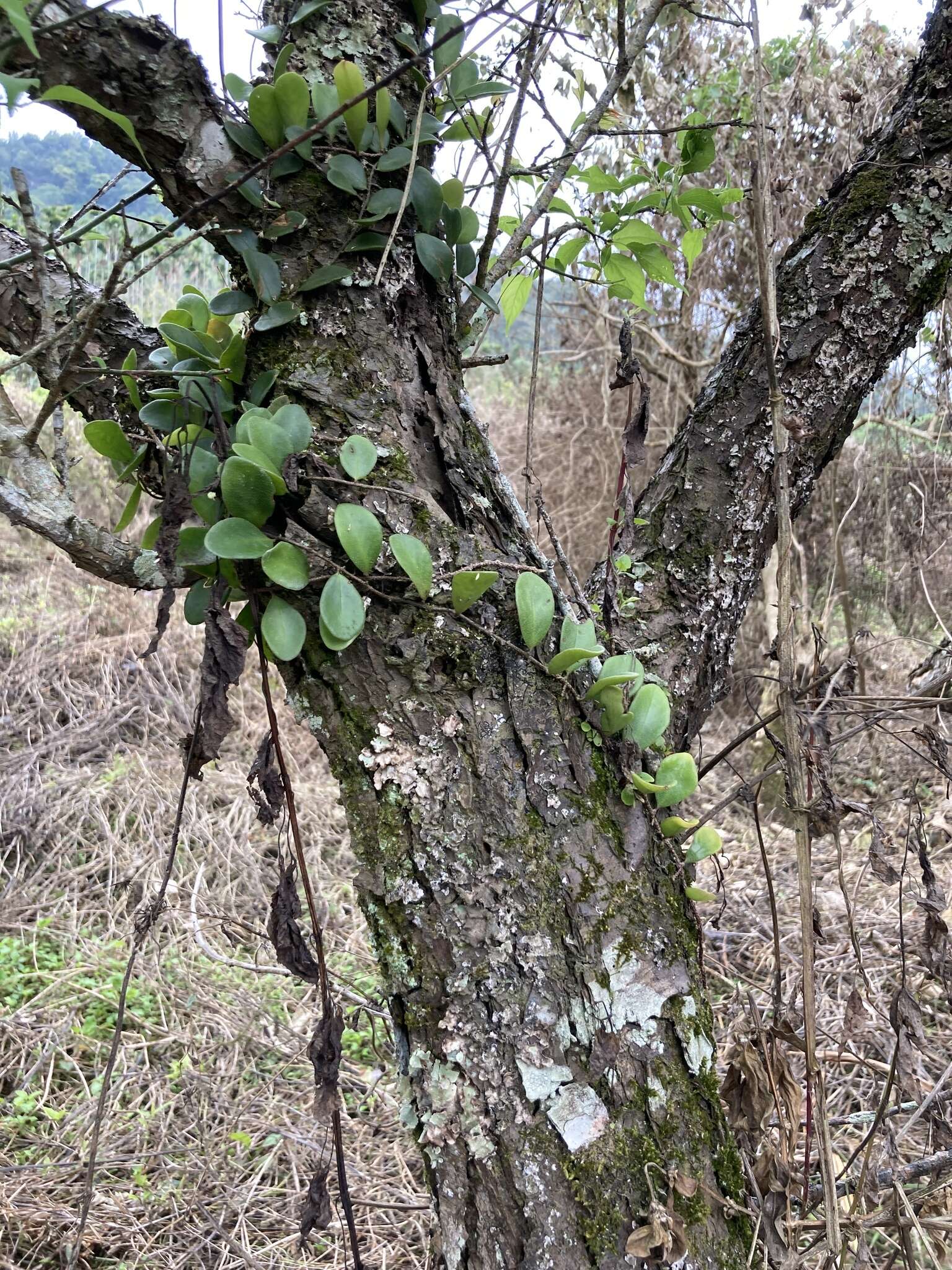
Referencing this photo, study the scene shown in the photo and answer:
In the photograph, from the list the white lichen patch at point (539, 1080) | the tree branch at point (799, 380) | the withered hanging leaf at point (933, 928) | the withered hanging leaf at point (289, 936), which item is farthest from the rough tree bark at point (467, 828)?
the withered hanging leaf at point (933, 928)

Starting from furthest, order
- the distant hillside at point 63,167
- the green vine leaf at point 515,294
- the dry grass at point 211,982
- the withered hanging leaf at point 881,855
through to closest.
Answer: the distant hillside at point 63,167
the dry grass at point 211,982
the green vine leaf at point 515,294
the withered hanging leaf at point 881,855

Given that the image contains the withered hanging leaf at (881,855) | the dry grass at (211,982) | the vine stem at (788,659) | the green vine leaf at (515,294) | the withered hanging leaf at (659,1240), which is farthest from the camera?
the dry grass at (211,982)

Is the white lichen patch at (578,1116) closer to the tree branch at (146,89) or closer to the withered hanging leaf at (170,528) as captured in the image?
the withered hanging leaf at (170,528)

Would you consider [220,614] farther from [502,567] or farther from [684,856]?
[684,856]

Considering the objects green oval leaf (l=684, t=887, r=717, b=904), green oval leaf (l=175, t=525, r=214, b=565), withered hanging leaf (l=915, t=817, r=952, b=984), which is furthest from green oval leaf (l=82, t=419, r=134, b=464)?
withered hanging leaf (l=915, t=817, r=952, b=984)

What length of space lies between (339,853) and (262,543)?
2682 mm

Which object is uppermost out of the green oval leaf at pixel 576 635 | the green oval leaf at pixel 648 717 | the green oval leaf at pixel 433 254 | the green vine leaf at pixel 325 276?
the green oval leaf at pixel 433 254

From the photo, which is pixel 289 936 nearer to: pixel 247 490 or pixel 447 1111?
pixel 447 1111

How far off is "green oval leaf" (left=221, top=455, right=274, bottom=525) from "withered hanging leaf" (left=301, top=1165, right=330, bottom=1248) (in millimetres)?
698

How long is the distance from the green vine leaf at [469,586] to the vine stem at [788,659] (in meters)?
0.30

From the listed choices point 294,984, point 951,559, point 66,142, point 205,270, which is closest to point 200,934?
point 294,984

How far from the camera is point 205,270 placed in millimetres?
6586

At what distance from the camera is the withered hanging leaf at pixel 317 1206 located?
84 cm

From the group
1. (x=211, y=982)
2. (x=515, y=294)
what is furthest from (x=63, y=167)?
(x=515, y=294)
